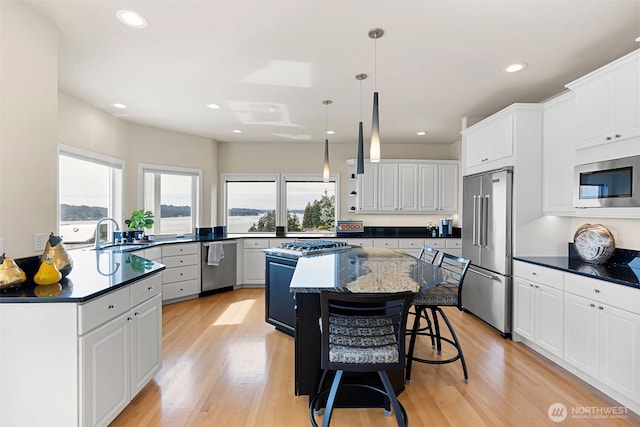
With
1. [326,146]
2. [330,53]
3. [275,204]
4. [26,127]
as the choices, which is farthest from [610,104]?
[275,204]

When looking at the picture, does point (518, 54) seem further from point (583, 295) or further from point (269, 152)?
point (269, 152)

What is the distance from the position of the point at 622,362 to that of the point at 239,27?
3.52 m

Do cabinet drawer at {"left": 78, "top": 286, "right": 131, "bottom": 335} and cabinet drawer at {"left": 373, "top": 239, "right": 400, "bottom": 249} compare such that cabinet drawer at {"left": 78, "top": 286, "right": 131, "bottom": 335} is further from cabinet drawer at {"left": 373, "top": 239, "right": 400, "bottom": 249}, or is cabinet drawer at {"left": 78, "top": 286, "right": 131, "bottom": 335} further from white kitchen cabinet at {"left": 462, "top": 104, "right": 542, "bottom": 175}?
cabinet drawer at {"left": 373, "top": 239, "right": 400, "bottom": 249}

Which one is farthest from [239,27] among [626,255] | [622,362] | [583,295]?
[626,255]

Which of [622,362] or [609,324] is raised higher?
[609,324]

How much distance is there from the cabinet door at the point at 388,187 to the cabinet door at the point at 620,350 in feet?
11.6

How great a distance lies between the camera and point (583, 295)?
8.00 ft

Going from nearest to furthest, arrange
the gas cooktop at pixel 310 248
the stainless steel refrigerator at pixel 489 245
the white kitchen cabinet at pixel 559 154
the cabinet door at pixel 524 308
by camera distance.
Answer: the white kitchen cabinet at pixel 559 154
the cabinet door at pixel 524 308
the gas cooktop at pixel 310 248
the stainless steel refrigerator at pixel 489 245

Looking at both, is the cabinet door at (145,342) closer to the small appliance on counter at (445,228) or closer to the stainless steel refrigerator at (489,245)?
the stainless steel refrigerator at (489,245)

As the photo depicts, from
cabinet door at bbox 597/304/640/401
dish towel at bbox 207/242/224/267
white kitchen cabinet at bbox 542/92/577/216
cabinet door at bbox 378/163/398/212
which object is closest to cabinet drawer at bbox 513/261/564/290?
cabinet door at bbox 597/304/640/401

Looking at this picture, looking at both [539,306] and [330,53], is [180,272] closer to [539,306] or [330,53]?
[330,53]

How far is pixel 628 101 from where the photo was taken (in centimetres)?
225

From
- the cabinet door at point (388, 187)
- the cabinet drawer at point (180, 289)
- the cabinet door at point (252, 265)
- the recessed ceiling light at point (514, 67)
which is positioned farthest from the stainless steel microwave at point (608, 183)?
the cabinet drawer at point (180, 289)

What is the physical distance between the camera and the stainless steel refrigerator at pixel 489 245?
330 centimetres
